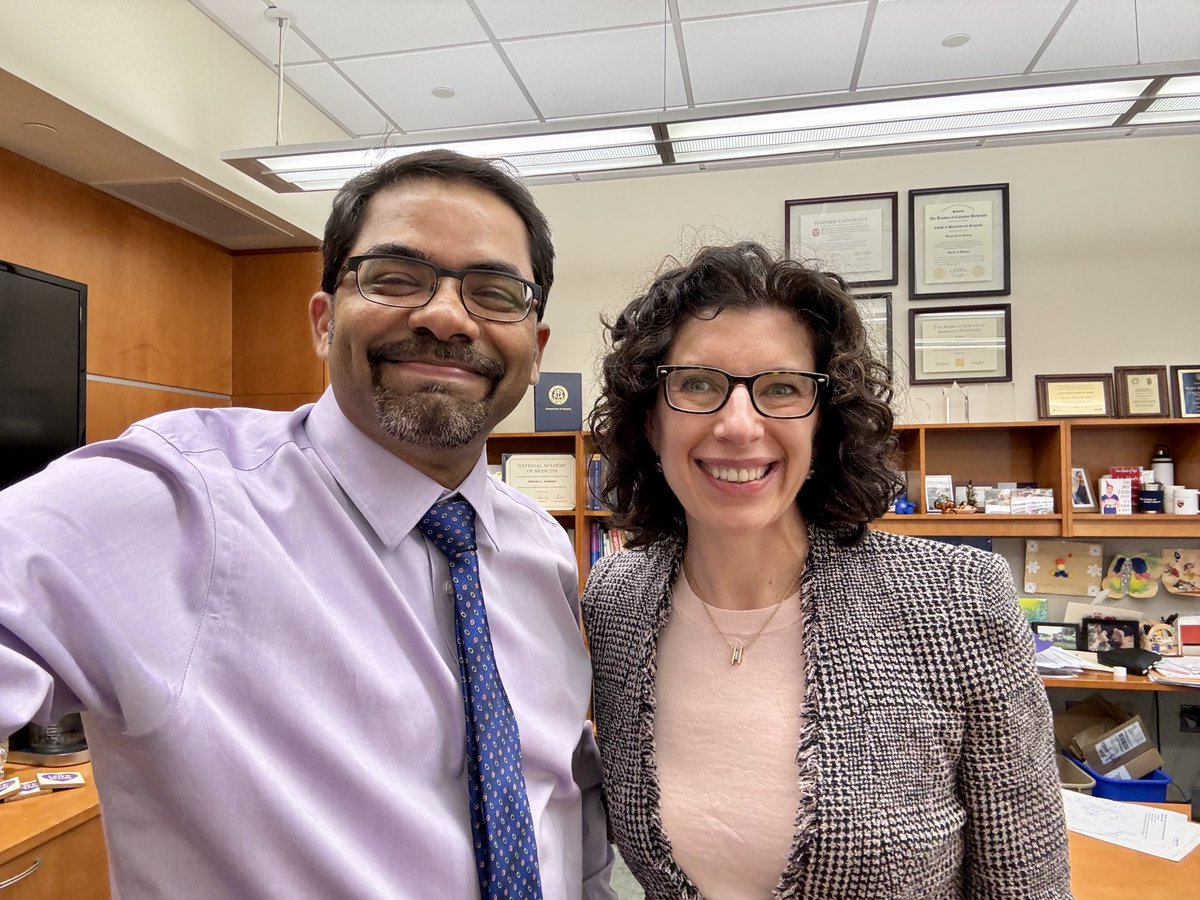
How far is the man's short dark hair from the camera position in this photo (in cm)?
114

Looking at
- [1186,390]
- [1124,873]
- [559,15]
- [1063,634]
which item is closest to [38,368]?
[559,15]

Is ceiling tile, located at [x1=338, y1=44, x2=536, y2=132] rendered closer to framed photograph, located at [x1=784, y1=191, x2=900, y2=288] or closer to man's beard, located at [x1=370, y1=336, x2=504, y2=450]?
framed photograph, located at [x1=784, y1=191, x2=900, y2=288]

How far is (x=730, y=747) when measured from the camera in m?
1.12

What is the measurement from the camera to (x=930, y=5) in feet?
9.42

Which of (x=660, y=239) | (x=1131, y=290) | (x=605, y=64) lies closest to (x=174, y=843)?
(x=605, y=64)

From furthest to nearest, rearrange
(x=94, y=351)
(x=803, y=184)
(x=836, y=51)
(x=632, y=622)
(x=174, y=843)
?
(x=803, y=184) → (x=836, y=51) → (x=94, y=351) → (x=632, y=622) → (x=174, y=843)

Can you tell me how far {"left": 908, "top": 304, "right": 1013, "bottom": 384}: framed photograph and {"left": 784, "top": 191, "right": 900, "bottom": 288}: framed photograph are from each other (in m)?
0.31

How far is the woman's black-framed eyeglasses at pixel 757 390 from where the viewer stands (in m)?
1.16

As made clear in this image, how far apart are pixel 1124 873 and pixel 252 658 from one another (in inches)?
71.1

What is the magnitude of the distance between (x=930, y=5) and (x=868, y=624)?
9.28ft

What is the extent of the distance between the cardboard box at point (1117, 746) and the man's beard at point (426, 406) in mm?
3535

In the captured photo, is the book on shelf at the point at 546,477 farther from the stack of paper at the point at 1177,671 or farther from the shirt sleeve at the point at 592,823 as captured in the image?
the stack of paper at the point at 1177,671

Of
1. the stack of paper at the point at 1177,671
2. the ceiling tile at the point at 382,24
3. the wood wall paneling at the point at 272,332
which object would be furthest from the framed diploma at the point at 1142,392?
the wood wall paneling at the point at 272,332

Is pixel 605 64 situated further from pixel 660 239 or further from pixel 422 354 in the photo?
pixel 422 354
